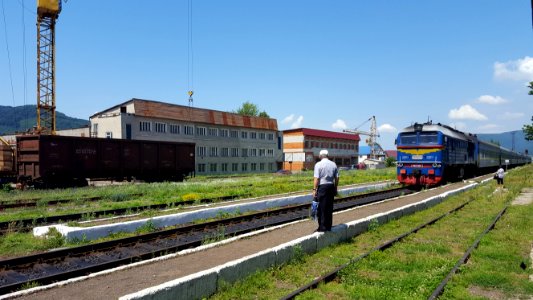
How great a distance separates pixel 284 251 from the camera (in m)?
6.79

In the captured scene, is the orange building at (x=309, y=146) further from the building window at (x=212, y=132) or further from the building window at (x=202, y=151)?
the building window at (x=202, y=151)

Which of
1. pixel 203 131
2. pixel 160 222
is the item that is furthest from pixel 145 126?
pixel 160 222

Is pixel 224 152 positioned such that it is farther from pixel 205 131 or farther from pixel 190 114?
pixel 190 114

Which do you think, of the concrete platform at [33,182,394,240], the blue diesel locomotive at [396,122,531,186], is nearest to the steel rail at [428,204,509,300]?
the concrete platform at [33,182,394,240]

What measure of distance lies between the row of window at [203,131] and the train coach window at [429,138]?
26.8m

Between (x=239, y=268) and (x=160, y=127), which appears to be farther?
(x=160, y=127)

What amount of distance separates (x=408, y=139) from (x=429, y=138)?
1.21 metres

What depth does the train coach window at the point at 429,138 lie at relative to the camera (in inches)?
816

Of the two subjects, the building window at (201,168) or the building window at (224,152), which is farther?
the building window at (224,152)

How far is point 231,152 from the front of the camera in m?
50.5

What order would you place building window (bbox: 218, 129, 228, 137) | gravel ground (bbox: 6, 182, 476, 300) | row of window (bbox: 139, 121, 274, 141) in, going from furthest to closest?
building window (bbox: 218, 129, 228, 137) → row of window (bbox: 139, 121, 274, 141) → gravel ground (bbox: 6, 182, 476, 300)

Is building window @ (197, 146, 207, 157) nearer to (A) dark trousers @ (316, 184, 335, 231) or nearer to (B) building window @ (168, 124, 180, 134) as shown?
(B) building window @ (168, 124, 180, 134)

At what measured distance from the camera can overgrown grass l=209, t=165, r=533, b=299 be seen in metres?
5.53

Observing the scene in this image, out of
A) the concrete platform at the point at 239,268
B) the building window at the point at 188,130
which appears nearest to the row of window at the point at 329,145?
the building window at the point at 188,130
